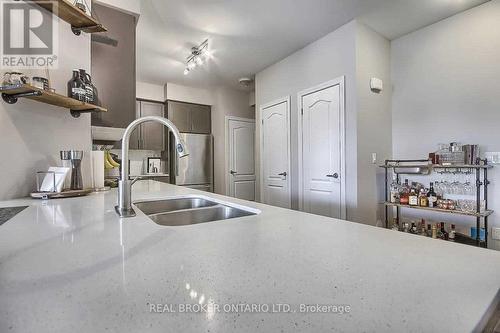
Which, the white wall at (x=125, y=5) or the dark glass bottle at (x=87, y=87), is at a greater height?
the white wall at (x=125, y=5)

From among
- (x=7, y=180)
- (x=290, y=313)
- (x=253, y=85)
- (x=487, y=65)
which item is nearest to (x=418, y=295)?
(x=290, y=313)

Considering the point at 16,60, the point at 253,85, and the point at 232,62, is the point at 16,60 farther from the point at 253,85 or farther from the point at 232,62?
the point at 253,85

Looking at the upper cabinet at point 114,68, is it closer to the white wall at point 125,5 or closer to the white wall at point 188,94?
the white wall at point 125,5

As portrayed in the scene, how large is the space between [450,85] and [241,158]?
10.9 feet

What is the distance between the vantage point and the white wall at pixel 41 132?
4.36 ft

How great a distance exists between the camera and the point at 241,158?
493 cm

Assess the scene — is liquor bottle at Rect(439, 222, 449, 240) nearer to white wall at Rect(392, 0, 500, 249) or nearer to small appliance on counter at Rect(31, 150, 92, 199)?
white wall at Rect(392, 0, 500, 249)

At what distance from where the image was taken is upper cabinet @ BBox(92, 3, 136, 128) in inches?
74.2

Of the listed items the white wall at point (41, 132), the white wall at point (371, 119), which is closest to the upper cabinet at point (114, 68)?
the white wall at point (41, 132)

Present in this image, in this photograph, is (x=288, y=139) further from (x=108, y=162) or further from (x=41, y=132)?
(x=41, y=132)

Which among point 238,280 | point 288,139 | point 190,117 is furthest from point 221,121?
point 238,280

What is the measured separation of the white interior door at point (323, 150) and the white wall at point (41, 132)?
2.34m

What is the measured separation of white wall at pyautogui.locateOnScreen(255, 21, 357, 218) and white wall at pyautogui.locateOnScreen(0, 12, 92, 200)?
7.73 ft

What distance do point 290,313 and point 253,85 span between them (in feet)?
15.1
